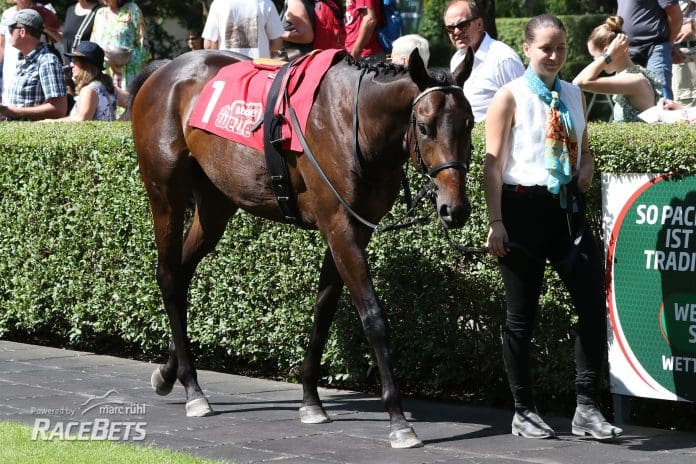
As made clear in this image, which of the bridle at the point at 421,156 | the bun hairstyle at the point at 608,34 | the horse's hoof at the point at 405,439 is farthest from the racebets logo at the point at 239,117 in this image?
the bun hairstyle at the point at 608,34

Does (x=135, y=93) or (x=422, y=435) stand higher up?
(x=135, y=93)

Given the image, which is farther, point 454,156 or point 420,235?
point 420,235

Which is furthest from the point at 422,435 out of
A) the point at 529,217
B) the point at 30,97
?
the point at 30,97

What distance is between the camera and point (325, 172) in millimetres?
6457

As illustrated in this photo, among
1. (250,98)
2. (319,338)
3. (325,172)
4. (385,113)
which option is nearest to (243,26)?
(250,98)

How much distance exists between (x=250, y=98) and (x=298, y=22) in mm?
4641

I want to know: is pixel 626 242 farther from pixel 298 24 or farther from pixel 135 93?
pixel 298 24

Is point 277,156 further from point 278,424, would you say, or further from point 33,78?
point 33,78

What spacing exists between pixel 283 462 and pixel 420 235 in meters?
2.10

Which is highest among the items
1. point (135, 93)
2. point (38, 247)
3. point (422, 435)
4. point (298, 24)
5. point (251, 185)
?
point (298, 24)

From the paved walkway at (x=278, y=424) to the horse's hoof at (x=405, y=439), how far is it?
0.06m

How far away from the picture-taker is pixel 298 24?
11.4 m

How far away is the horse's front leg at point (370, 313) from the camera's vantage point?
20.2 ft

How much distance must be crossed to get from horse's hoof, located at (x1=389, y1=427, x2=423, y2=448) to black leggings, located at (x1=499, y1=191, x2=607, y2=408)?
0.61 m
